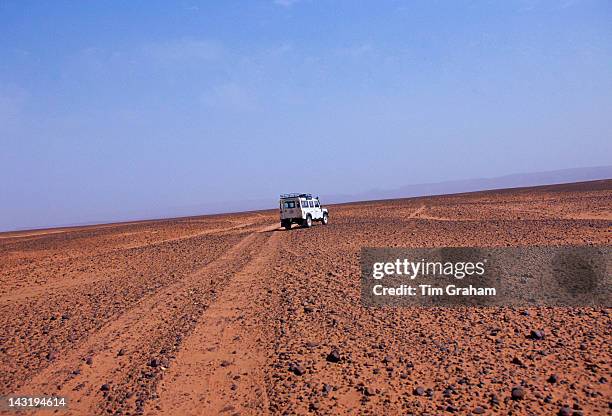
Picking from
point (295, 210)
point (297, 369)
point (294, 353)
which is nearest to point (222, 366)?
point (294, 353)

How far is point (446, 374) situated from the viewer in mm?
6301

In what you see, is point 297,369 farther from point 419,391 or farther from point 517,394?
point 517,394

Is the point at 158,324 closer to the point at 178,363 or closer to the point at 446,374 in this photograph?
the point at 178,363

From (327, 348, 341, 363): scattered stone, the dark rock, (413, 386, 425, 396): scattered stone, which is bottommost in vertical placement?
(413, 386, 425, 396): scattered stone

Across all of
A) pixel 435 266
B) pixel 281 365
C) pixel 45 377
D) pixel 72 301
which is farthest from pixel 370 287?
pixel 72 301

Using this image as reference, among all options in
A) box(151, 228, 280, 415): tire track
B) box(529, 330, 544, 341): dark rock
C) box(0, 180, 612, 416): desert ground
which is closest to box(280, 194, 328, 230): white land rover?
box(0, 180, 612, 416): desert ground

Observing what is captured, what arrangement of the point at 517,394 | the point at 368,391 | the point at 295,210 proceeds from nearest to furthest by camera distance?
the point at 517,394, the point at 368,391, the point at 295,210

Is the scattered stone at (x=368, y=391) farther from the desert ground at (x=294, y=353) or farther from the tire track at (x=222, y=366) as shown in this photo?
the tire track at (x=222, y=366)

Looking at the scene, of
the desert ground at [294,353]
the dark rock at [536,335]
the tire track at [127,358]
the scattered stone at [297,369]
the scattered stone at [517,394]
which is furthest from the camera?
the dark rock at [536,335]

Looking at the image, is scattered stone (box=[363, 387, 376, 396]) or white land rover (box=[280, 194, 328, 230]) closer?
scattered stone (box=[363, 387, 376, 396])

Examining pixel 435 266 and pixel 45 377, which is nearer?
pixel 45 377

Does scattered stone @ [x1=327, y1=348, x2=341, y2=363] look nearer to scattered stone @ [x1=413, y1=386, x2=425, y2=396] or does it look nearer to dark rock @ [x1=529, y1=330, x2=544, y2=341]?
scattered stone @ [x1=413, y1=386, x2=425, y2=396]

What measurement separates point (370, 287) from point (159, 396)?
625 cm

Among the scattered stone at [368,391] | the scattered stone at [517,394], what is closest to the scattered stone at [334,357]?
the scattered stone at [368,391]
